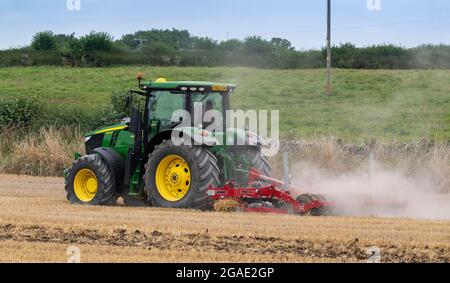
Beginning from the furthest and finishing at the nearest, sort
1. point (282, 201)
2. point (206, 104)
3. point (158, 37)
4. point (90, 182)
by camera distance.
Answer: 1. point (158, 37)
2. point (90, 182)
3. point (206, 104)
4. point (282, 201)

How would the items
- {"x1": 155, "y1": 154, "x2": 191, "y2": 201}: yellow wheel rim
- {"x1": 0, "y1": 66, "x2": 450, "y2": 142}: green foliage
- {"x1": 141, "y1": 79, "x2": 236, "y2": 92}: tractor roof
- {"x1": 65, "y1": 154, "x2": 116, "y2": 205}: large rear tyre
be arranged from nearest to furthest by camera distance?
{"x1": 155, "y1": 154, "x2": 191, "y2": 201}: yellow wheel rim < {"x1": 141, "y1": 79, "x2": 236, "y2": 92}: tractor roof < {"x1": 65, "y1": 154, "x2": 116, "y2": 205}: large rear tyre < {"x1": 0, "y1": 66, "x2": 450, "y2": 142}: green foliage

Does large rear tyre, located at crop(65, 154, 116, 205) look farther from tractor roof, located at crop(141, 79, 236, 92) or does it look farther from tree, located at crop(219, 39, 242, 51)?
tree, located at crop(219, 39, 242, 51)

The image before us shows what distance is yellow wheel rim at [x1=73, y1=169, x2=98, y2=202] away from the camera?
57.1 feet

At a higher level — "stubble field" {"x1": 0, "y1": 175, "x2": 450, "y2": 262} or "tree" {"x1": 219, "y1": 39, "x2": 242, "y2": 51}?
"tree" {"x1": 219, "y1": 39, "x2": 242, "y2": 51}

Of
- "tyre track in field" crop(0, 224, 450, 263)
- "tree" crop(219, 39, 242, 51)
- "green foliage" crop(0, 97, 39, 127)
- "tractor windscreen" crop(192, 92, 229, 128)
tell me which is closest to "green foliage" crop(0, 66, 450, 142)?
"green foliage" crop(0, 97, 39, 127)

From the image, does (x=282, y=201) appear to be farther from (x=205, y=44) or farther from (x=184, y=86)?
(x=205, y=44)

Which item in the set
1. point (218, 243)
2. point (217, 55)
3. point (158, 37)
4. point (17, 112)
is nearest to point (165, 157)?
point (218, 243)

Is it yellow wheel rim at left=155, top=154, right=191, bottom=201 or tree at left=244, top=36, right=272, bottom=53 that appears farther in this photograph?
tree at left=244, top=36, right=272, bottom=53

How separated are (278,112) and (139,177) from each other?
70.3 ft

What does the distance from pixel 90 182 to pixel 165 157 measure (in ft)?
6.38

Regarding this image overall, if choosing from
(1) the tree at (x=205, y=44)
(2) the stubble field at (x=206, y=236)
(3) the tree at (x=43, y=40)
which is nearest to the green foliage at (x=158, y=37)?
(1) the tree at (x=205, y=44)

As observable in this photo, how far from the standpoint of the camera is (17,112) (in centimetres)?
3139

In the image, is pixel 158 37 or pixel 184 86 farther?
pixel 158 37

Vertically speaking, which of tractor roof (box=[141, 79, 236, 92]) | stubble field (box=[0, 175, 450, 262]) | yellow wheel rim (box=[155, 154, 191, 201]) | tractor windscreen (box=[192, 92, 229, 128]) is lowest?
stubble field (box=[0, 175, 450, 262])
